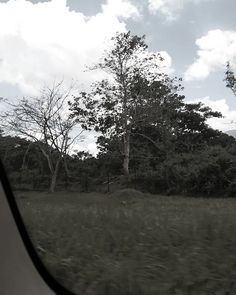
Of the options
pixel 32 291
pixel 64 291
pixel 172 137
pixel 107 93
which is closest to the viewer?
pixel 32 291

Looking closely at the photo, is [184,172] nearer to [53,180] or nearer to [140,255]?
[53,180]

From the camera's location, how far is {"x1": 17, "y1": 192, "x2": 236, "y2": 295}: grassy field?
3705mm

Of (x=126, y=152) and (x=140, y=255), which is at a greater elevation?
(x=126, y=152)

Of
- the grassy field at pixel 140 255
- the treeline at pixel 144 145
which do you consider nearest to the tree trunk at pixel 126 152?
the treeline at pixel 144 145

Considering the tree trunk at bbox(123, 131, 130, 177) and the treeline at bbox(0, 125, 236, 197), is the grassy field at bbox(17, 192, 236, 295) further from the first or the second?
the tree trunk at bbox(123, 131, 130, 177)

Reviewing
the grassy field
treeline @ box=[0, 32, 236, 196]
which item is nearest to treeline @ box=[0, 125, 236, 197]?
treeline @ box=[0, 32, 236, 196]

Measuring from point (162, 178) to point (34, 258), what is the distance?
21.8 metres

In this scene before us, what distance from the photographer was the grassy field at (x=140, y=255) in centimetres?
371

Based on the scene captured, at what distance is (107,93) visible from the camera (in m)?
22.0

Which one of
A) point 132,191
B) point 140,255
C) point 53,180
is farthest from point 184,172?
point 140,255

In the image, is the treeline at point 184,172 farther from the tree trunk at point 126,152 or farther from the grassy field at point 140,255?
the grassy field at point 140,255

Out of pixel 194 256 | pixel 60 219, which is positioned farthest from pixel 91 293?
pixel 60 219

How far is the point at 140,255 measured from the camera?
445 centimetres

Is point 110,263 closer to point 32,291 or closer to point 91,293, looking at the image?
point 91,293
